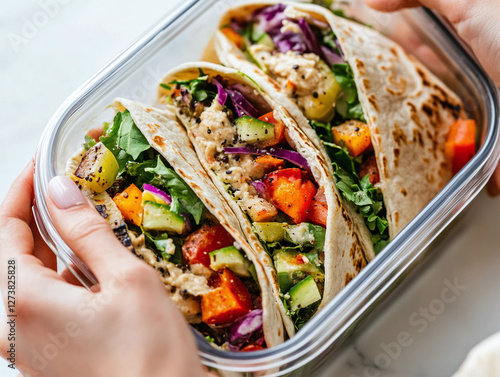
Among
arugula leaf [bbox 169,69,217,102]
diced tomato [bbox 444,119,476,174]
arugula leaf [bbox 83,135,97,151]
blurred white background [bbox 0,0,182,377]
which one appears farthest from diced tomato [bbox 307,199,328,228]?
blurred white background [bbox 0,0,182,377]

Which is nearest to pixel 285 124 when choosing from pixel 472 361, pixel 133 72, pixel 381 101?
pixel 381 101

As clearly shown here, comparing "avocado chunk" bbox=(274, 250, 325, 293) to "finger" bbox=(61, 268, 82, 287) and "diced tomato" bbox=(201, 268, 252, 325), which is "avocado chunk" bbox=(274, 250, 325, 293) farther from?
"finger" bbox=(61, 268, 82, 287)

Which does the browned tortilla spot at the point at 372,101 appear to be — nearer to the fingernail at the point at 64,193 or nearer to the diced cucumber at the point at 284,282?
the diced cucumber at the point at 284,282

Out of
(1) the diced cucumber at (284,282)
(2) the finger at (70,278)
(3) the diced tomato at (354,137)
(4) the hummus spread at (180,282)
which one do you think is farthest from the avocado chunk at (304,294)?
(2) the finger at (70,278)

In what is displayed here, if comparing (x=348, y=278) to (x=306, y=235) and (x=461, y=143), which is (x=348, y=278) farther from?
(x=461, y=143)

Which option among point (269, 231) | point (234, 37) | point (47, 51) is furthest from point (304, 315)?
point (47, 51)
